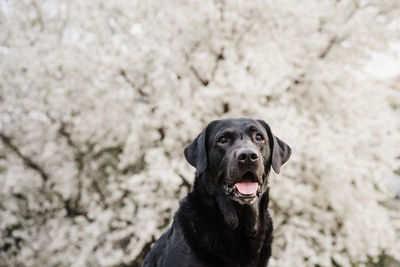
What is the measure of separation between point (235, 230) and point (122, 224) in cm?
349

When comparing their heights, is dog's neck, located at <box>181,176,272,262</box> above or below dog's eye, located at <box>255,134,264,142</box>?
below

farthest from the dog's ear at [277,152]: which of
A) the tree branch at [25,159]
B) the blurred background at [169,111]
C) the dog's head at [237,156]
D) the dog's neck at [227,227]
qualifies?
the tree branch at [25,159]

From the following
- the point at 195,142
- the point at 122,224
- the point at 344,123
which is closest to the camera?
the point at 195,142

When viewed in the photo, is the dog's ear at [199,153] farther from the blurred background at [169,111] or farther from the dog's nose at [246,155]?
the blurred background at [169,111]

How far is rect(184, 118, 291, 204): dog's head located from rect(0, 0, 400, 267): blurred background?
8.22ft

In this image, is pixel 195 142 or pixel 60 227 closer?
pixel 195 142

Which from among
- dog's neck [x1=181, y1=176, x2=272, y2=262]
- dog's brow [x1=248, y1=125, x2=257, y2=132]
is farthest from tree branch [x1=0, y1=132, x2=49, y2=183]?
dog's brow [x1=248, y1=125, x2=257, y2=132]

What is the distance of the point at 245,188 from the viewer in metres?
2.96

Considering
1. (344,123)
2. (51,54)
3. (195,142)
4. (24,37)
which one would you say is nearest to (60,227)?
(51,54)

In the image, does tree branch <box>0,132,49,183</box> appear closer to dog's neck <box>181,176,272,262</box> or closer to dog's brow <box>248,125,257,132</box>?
dog's neck <box>181,176,272,262</box>

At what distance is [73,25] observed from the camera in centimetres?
683

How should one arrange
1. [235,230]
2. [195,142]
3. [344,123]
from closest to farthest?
1. [235,230]
2. [195,142]
3. [344,123]

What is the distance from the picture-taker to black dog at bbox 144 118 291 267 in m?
2.94

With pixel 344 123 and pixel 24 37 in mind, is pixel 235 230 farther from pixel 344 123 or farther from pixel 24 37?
pixel 24 37
